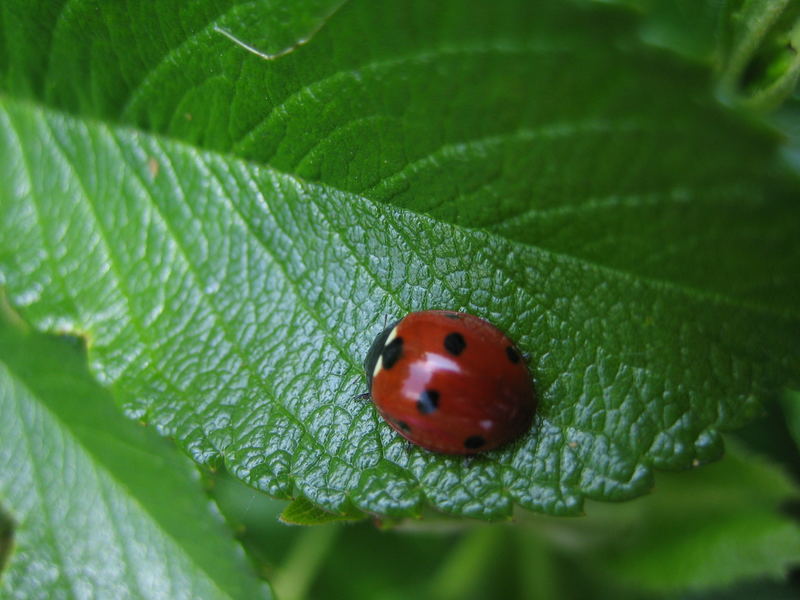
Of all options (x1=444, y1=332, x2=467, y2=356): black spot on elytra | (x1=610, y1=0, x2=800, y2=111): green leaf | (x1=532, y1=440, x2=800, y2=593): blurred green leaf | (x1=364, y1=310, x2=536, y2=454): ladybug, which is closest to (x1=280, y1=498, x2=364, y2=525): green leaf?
(x1=364, y1=310, x2=536, y2=454): ladybug

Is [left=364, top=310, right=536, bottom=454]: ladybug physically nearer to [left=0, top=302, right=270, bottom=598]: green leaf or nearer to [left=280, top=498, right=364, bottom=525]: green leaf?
[left=280, top=498, right=364, bottom=525]: green leaf

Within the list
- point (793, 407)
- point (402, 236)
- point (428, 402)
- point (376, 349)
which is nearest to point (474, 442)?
point (428, 402)

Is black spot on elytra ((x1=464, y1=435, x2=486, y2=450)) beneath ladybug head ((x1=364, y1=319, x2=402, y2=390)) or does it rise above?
beneath

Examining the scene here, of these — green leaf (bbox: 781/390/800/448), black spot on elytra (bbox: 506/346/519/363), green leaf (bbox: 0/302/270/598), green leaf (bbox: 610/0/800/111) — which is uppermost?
green leaf (bbox: 610/0/800/111)

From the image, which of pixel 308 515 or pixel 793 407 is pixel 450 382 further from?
pixel 793 407

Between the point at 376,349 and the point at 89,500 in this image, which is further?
the point at 89,500

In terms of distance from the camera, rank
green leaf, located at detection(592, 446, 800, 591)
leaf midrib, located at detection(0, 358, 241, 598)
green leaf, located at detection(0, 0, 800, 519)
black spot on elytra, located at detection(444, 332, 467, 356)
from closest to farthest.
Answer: green leaf, located at detection(0, 0, 800, 519)
black spot on elytra, located at detection(444, 332, 467, 356)
leaf midrib, located at detection(0, 358, 241, 598)
green leaf, located at detection(592, 446, 800, 591)
